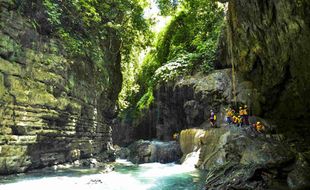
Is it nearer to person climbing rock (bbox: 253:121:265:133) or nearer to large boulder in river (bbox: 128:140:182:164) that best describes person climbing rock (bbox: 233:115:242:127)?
person climbing rock (bbox: 253:121:265:133)

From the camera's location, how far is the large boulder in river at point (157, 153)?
20281mm

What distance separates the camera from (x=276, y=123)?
1634cm

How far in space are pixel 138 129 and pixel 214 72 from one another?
1019 centimetres

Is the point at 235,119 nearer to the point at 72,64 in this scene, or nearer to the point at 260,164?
the point at 260,164

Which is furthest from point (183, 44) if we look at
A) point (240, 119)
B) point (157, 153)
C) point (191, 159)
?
point (191, 159)

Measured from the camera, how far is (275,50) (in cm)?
1356

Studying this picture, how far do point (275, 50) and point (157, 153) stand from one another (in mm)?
10242

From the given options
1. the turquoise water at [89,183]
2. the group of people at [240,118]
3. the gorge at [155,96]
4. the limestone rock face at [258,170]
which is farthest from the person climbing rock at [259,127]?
the turquoise water at [89,183]

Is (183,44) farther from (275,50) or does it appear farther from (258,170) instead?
(258,170)

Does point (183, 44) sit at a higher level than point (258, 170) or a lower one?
higher

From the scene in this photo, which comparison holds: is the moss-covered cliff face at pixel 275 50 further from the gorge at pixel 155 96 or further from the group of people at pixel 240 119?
the group of people at pixel 240 119

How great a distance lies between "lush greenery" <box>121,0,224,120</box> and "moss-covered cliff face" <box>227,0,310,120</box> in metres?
4.65

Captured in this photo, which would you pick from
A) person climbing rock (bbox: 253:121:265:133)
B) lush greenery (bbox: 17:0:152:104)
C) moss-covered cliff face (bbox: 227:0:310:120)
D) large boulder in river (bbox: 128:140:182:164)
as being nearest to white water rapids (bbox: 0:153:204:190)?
person climbing rock (bbox: 253:121:265:133)

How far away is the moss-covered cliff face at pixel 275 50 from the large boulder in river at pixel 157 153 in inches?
241
